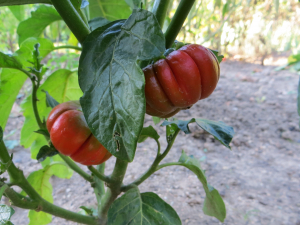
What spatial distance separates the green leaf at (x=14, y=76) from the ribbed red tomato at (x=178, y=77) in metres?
0.38

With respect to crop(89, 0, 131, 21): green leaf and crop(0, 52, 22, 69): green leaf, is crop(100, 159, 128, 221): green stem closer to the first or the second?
crop(0, 52, 22, 69): green leaf

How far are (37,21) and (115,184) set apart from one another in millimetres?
492

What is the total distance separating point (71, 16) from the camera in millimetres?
335

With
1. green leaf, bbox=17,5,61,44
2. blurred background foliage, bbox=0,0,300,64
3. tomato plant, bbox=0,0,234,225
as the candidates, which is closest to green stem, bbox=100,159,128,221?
tomato plant, bbox=0,0,234,225

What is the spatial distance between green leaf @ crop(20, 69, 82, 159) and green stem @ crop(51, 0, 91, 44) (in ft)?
1.30

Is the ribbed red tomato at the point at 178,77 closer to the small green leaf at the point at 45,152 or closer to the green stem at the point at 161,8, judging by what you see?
the green stem at the point at 161,8

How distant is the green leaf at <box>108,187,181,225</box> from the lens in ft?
1.65

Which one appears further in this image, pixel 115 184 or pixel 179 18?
pixel 115 184

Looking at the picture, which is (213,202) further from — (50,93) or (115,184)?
(50,93)

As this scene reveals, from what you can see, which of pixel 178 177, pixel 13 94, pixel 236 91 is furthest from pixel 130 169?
pixel 236 91

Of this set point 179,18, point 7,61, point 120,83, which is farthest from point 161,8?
point 7,61

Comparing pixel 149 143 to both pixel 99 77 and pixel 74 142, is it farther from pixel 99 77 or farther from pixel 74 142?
pixel 99 77

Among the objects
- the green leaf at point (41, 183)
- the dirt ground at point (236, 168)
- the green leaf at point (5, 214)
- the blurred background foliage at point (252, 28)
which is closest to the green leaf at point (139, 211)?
the green leaf at point (5, 214)

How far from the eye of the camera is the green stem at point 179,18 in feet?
1.12
